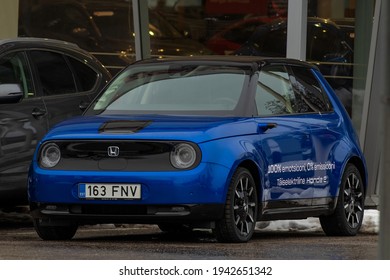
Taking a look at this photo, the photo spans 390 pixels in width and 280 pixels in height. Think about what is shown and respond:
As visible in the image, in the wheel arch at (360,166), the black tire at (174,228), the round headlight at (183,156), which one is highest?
the round headlight at (183,156)

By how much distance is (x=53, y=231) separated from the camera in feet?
37.9

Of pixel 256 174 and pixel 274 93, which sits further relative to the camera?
pixel 274 93

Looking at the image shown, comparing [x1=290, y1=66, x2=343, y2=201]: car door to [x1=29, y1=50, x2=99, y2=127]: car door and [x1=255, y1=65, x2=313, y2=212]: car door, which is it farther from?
[x1=29, y1=50, x2=99, y2=127]: car door

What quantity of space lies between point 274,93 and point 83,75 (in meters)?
2.44

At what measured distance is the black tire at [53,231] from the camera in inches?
452

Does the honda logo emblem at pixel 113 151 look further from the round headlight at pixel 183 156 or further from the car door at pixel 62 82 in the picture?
the car door at pixel 62 82

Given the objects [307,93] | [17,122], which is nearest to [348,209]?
[307,93]

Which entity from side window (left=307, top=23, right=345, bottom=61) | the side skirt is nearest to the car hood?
the side skirt

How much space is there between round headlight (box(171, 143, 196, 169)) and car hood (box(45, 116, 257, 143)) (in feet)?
0.22

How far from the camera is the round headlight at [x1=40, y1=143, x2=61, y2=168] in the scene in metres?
11.2

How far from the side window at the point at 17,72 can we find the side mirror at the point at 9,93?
49cm

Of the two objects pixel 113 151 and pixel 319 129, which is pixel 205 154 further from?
pixel 319 129

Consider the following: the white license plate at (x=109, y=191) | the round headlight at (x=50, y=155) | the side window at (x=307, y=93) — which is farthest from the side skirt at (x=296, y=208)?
the round headlight at (x=50, y=155)
